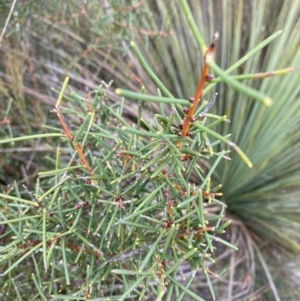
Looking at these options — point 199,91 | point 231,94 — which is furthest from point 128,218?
point 231,94

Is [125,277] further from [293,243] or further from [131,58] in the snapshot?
[131,58]

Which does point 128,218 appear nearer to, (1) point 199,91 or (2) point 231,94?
(1) point 199,91

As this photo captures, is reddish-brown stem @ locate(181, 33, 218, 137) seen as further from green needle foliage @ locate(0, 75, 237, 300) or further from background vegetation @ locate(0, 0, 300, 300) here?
background vegetation @ locate(0, 0, 300, 300)

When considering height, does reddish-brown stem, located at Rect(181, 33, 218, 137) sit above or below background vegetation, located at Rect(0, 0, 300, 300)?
above

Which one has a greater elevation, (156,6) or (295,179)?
(156,6)

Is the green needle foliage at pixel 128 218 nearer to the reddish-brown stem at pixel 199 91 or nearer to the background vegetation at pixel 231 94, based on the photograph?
the reddish-brown stem at pixel 199 91

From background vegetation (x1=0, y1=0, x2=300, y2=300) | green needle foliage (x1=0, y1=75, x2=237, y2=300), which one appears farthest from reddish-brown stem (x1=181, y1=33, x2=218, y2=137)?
background vegetation (x1=0, y1=0, x2=300, y2=300)

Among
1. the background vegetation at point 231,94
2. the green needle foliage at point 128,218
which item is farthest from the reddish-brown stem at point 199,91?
the background vegetation at point 231,94

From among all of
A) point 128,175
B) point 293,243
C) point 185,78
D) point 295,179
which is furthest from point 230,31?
point 128,175

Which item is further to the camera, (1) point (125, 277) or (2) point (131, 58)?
(2) point (131, 58)
